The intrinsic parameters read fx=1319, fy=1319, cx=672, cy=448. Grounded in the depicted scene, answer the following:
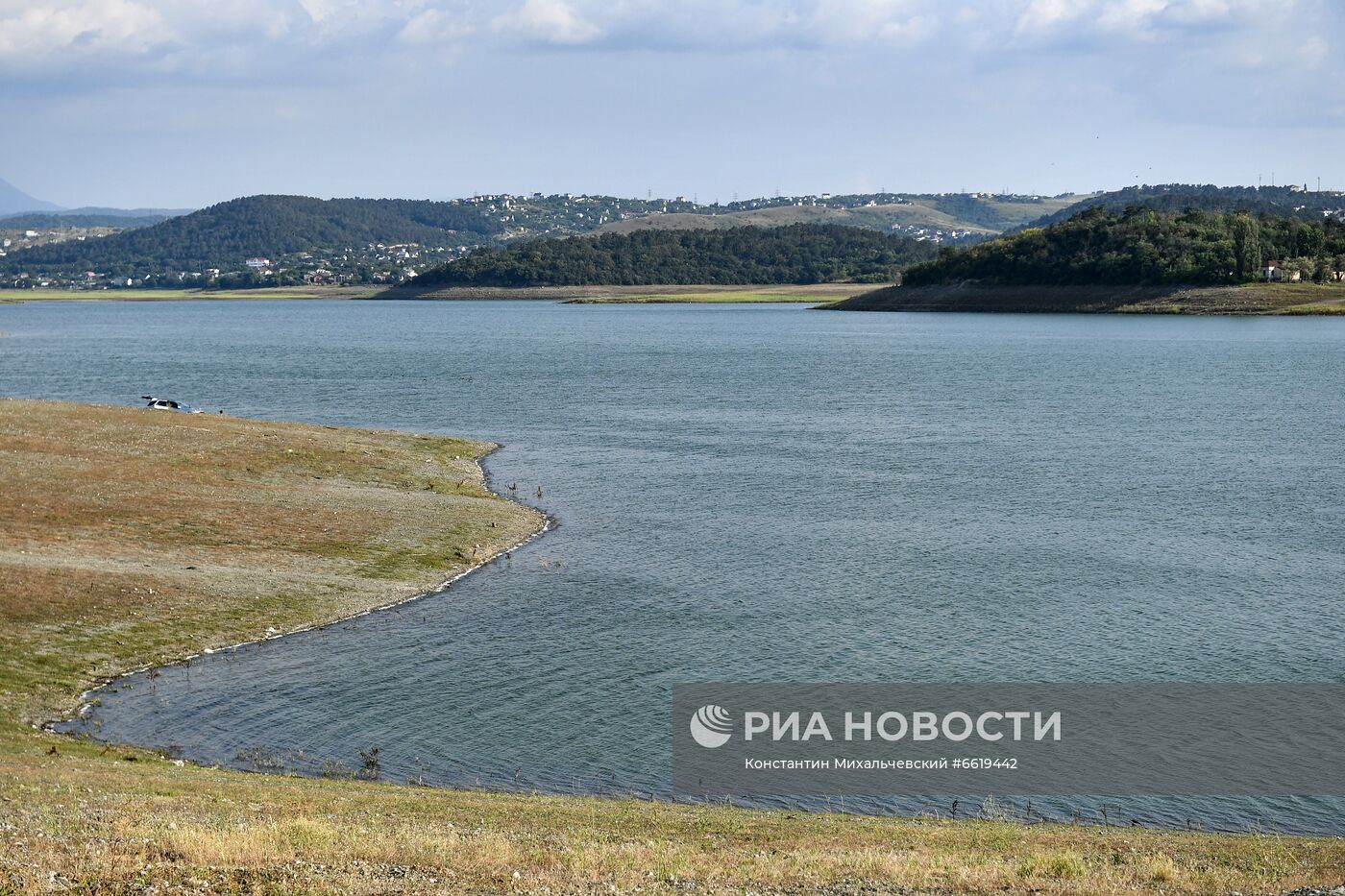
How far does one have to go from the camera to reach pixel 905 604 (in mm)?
31656

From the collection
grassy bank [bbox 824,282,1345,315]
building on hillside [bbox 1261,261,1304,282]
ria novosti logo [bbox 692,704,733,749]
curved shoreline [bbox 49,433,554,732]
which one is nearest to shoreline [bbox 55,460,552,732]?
curved shoreline [bbox 49,433,554,732]

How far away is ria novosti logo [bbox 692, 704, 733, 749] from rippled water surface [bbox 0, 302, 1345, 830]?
0.77 m

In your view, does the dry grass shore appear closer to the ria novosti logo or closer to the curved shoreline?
the curved shoreline

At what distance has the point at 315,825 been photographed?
604 inches

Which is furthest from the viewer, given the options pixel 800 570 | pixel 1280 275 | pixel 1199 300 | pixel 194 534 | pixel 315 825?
pixel 1280 275

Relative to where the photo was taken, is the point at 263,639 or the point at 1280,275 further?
the point at 1280,275

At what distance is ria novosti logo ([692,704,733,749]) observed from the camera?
76.0 feet

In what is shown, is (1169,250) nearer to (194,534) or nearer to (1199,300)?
(1199,300)

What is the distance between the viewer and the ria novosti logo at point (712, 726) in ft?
76.0

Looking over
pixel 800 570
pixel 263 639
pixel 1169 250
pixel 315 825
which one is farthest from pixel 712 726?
pixel 1169 250

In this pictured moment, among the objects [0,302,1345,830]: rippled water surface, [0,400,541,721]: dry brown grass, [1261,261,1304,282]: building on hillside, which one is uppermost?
[1261,261,1304,282]: building on hillside

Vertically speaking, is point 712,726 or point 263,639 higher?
point 263,639

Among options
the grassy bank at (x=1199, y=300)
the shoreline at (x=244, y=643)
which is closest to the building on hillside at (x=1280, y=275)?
the grassy bank at (x=1199, y=300)

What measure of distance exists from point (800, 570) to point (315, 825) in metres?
21.3
